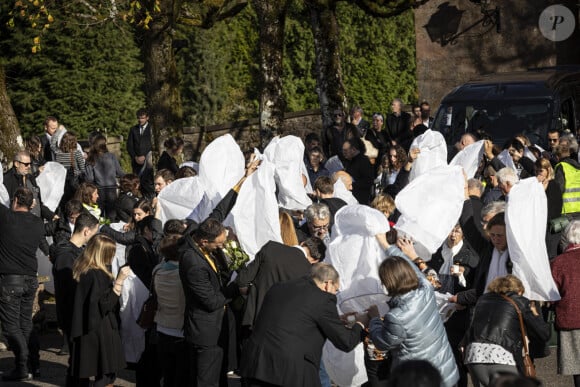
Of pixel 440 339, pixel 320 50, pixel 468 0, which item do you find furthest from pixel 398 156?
pixel 468 0

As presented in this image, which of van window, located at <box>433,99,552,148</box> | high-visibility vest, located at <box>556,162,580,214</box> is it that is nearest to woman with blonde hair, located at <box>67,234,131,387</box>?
high-visibility vest, located at <box>556,162,580,214</box>

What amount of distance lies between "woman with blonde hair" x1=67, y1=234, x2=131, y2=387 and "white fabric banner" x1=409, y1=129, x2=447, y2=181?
3.90 metres

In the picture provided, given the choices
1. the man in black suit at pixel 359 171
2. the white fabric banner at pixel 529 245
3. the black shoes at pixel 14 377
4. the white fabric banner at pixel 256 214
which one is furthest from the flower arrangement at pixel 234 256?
the man in black suit at pixel 359 171

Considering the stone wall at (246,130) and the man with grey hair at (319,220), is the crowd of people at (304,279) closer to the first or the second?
the man with grey hair at (319,220)

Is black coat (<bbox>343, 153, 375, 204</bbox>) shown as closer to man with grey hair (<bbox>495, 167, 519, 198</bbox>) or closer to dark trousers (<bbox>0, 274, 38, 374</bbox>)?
man with grey hair (<bbox>495, 167, 519, 198</bbox>)

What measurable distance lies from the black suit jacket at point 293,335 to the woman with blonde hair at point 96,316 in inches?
83.8

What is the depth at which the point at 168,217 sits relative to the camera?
1176 cm

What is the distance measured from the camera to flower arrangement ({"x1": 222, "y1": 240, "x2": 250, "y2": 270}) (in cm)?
991

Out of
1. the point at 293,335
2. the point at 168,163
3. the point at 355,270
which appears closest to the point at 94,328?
the point at 355,270

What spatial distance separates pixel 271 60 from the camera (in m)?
20.1

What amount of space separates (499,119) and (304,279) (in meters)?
9.15

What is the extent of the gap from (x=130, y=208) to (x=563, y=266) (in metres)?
5.73

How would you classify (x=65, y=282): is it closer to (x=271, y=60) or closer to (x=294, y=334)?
(x=294, y=334)

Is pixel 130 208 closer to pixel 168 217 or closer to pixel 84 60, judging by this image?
pixel 168 217
